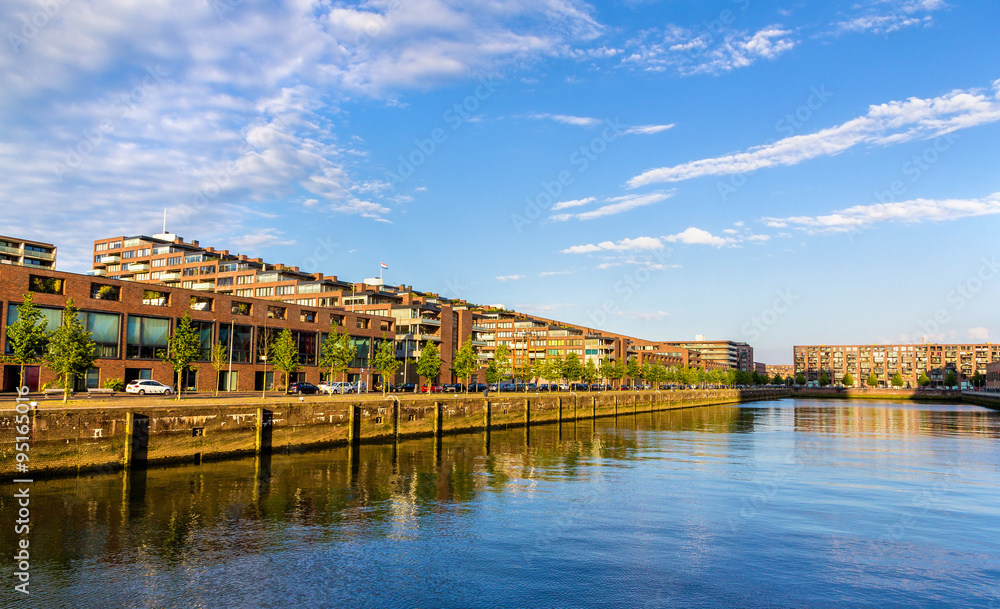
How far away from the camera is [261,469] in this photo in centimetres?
4325

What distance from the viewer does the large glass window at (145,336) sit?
82312mm

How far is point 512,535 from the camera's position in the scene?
28578 mm

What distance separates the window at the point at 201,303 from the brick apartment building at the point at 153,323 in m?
0.13

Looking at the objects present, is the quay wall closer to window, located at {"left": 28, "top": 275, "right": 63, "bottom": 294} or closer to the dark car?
the dark car

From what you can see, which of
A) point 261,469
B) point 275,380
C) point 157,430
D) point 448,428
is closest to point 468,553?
point 261,469

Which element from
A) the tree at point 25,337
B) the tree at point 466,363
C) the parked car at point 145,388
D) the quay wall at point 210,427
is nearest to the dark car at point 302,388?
the parked car at point 145,388

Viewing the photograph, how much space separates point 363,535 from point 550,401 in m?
71.5

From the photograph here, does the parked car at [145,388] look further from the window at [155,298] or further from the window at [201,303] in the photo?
the window at [201,303]

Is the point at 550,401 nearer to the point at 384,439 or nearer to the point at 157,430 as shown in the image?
the point at 384,439

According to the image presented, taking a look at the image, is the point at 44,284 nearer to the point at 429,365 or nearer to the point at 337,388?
the point at 337,388

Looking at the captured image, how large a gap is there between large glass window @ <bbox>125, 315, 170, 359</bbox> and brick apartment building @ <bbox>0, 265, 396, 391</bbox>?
112mm

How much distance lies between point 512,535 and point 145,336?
72.8 m

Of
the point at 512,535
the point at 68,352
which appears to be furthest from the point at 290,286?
the point at 512,535

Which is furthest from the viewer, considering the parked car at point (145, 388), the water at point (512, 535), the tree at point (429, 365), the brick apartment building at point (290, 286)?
Result: the brick apartment building at point (290, 286)
